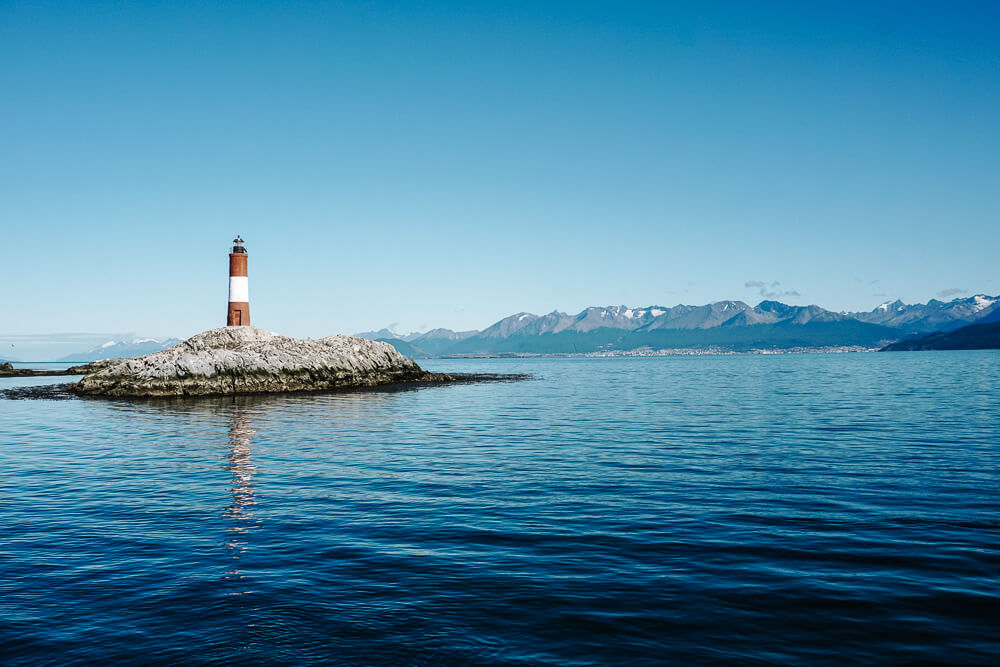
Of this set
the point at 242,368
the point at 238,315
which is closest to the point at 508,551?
the point at 242,368

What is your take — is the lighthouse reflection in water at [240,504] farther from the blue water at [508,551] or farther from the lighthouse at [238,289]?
the lighthouse at [238,289]

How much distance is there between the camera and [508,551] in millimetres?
11531

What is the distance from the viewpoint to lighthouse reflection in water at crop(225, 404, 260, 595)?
11367 mm

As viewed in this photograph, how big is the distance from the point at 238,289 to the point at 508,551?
71570mm

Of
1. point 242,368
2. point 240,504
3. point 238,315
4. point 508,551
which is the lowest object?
point 508,551

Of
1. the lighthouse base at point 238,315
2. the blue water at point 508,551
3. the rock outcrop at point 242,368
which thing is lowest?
the blue water at point 508,551

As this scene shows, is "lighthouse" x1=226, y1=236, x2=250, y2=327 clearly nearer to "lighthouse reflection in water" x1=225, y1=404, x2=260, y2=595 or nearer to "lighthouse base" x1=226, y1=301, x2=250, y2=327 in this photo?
"lighthouse base" x1=226, y1=301, x2=250, y2=327

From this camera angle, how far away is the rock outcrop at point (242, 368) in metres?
60.0

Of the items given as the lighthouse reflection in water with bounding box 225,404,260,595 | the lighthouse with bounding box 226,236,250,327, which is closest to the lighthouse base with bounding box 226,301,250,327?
the lighthouse with bounding box 226,236,250,327

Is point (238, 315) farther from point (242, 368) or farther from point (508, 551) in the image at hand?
point (508, 551)

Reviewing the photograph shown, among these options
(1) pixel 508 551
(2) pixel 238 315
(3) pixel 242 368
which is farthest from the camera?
(2) pixel 238 315

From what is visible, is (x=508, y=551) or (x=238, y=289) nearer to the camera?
(x=508, y=551)

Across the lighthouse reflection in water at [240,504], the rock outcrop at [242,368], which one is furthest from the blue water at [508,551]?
the rock outcrop at [242,368]

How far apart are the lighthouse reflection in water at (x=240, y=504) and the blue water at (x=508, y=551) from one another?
92 mm
